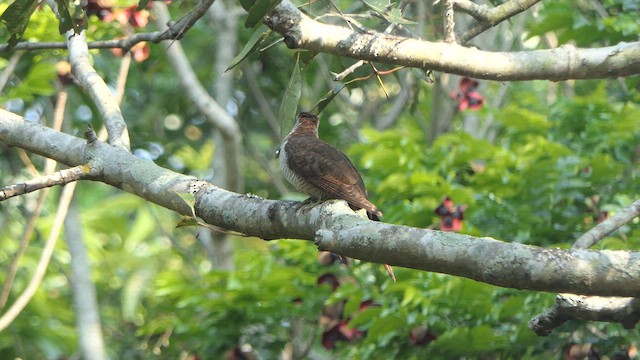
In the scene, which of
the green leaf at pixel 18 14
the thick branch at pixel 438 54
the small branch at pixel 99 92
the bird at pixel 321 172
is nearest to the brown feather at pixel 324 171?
the bird at pixel 321 172

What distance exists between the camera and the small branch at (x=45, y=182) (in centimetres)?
371

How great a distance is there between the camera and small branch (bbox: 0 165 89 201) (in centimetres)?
371

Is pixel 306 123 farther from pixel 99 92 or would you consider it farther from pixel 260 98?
pixel 260 98

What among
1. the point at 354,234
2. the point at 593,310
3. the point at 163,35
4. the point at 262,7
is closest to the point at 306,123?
the point at 163,35

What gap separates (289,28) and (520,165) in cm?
376

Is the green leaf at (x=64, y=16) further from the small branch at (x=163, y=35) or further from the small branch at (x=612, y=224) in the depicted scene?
the small branch at (x=612, y=224)

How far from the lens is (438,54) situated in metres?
3.96

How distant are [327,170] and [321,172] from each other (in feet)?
0.10

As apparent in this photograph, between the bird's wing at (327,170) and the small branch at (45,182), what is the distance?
109 centimetres

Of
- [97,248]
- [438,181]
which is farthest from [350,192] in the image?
[97,248]

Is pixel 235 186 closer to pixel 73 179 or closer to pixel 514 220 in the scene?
pixel 514 220

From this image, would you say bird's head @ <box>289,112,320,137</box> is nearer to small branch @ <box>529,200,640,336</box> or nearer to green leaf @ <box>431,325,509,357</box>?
green leaf @ <box>431,325,509,357</box>

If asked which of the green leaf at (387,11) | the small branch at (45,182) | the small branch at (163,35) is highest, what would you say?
the small branch at (163,35)

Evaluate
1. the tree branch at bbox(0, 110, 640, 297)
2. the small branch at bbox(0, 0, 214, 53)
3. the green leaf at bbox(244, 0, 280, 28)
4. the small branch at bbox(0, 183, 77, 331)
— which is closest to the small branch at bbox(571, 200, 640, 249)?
the tree branch at bbox(0, 110, 640, 297)
